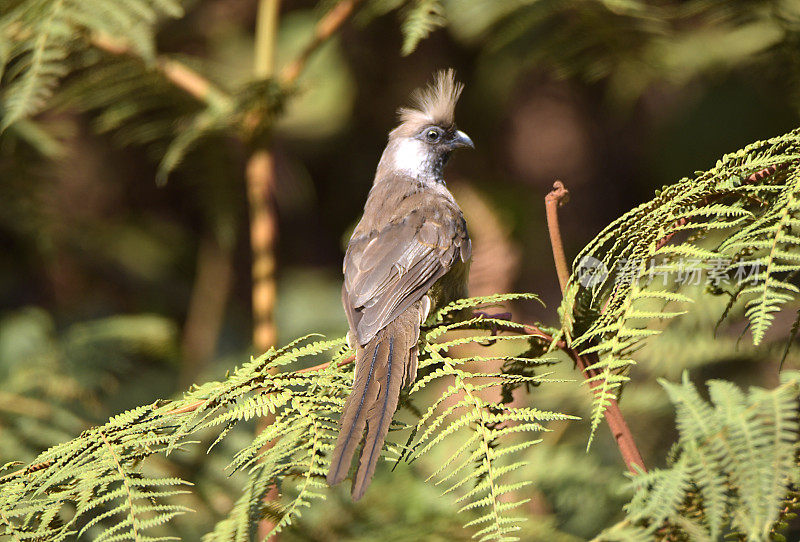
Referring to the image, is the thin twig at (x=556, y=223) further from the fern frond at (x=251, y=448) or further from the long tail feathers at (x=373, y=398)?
the long tail feathers at (x=373, y=398)

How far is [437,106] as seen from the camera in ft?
11.9

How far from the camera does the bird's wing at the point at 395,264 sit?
2.34m

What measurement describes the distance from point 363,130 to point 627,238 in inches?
170

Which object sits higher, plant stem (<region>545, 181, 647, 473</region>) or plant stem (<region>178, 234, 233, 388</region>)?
plant stem (<region>178, 234, 233, 388</region>)

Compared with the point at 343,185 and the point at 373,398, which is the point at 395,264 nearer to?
the point at 373,398

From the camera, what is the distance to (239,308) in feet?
18.3

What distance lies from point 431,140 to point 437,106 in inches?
6.5

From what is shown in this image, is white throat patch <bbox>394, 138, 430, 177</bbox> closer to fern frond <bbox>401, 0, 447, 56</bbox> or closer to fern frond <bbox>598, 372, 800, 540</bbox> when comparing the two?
fern frond <bbox>401, 0, 447, 56</bbox>

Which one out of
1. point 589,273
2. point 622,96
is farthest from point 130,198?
point 589,273

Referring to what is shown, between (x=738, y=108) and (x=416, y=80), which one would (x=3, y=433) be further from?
(x=738, y=108)

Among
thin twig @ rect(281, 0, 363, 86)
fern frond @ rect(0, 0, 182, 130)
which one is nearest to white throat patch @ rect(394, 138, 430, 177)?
thin twig @ rect(281, 0, 363, 86)

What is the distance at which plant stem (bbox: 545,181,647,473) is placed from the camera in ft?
4.77

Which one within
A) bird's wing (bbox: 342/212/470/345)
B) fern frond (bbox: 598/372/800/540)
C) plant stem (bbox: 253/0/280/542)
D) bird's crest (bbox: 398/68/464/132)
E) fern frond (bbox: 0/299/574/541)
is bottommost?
fern frond (bbox: 598/372/800/540)

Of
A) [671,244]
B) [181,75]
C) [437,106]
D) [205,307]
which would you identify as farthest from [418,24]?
[205,307]
